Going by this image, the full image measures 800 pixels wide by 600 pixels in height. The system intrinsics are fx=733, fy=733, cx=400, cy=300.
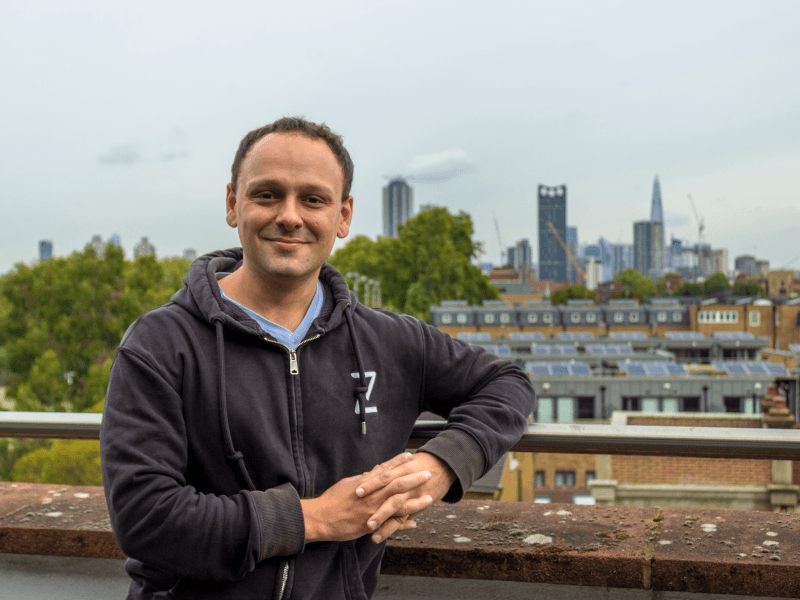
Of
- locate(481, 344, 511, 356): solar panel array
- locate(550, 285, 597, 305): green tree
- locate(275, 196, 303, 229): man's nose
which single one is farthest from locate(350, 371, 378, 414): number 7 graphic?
locate(550, 285, 597, 305): green tree

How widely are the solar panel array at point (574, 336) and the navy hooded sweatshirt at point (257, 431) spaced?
55.1 m

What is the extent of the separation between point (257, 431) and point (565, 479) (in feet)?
99.2

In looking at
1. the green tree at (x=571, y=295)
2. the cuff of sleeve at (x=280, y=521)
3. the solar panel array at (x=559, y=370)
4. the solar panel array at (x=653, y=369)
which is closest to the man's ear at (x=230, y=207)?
the cuff of sleeve at (x=280, y=521)

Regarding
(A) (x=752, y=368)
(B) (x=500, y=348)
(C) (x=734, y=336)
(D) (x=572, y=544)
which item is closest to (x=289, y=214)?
(D) (x=572, y=544)

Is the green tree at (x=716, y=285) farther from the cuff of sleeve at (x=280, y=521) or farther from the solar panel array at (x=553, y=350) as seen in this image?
the cuff of sleeve at (x=280, y=521)

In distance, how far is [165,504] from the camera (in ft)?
5.58

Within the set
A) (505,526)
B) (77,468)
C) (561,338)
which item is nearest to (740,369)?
(561,338)

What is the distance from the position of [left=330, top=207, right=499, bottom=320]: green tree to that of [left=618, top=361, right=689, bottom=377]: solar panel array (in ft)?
58.9

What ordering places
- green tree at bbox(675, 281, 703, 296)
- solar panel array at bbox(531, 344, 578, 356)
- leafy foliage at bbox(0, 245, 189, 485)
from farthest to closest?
1. green tree at bbox(675, 281, 703, 296)
2. solar panel array at bbox(531, 344, 578, 356)
3. leafy foliage at bbox(0, 245, 189, 485)

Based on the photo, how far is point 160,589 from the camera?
1900 mm

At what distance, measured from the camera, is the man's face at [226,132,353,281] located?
1989 mm

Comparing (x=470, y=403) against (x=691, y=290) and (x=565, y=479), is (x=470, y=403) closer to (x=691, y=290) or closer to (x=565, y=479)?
(x=565, y=479)

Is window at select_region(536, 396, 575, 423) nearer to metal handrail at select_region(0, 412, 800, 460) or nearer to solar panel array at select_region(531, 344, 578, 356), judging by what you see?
solar panel array at select_region(531, 344, 578, 356)

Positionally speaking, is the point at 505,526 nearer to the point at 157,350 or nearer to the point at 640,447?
the point at 640,447
